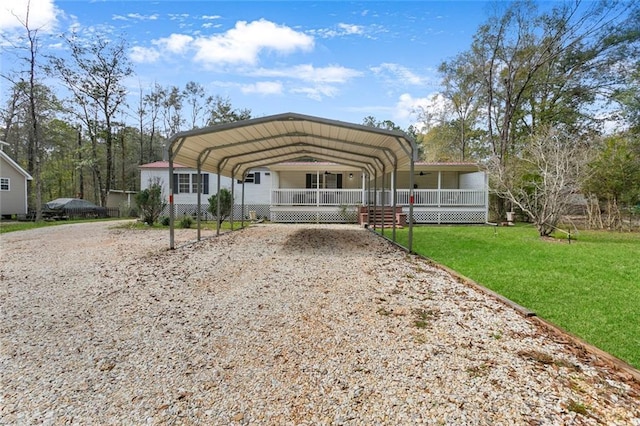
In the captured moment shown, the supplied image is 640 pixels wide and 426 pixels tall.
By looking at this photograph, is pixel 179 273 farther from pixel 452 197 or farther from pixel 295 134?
pixel 452 197

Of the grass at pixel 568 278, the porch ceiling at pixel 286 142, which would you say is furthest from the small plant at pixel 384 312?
the porch ceiling at pixel 286 142

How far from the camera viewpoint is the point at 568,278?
17.3ft

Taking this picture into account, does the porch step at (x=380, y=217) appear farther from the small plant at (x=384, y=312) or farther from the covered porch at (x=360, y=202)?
the small plant at (x=384, y=312)

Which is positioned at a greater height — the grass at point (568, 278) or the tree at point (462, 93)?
the tree at point (462, 93)

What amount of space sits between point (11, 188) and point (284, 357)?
24525 millimetres

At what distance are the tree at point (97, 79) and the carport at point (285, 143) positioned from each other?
18254 millimetres

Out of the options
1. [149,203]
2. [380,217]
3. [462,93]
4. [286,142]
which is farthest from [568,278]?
[462,93]

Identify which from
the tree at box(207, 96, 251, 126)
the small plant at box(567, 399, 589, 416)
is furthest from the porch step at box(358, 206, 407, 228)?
the tree at box(207, 96, 251, 126)

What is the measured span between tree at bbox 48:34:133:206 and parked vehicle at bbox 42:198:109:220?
3.92m

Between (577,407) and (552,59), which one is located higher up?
(552,59)

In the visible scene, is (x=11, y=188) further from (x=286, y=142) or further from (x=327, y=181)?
(x=286, y=142)

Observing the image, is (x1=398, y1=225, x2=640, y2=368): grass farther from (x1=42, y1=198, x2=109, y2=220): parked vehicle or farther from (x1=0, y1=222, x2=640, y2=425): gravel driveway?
(x1=42, y1=198, x2=109, y2=220): parked vehicle

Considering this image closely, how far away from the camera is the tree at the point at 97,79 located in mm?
22875

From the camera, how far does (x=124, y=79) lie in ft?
81.5
